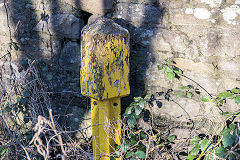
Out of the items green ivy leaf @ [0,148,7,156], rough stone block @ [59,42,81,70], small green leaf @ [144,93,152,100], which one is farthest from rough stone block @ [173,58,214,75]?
green ivy leaf @ [0,148,7,156]

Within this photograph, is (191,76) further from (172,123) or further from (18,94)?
(18,94)

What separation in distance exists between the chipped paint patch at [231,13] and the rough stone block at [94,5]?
0.85 metres

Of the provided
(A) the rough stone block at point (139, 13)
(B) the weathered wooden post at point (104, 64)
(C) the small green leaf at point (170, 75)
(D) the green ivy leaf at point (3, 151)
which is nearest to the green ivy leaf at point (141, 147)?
(B) the weathered wooden post at point (104, 64)

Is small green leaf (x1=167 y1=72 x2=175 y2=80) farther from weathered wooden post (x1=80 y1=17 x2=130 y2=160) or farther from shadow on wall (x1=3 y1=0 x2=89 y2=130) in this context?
shadow on wall (x1=3 y1=0 x2=89 y2=130)

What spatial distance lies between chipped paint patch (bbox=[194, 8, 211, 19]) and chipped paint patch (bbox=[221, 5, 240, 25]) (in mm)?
98

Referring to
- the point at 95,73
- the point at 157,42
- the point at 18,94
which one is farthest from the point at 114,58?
the point at 18,94

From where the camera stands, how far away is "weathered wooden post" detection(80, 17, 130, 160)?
168 cm

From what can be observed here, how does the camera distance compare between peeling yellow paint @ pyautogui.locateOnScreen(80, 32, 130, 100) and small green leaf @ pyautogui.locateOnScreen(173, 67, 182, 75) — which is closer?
peeling yellow paint @ pyautogui.locateOnScreen(80, 32, 130, 100)

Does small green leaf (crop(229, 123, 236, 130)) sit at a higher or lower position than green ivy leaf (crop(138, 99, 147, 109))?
lower

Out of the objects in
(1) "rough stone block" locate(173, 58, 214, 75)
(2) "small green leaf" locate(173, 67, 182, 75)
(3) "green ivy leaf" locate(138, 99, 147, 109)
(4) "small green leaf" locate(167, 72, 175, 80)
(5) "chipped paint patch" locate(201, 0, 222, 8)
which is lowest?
(3) "green ivy leaf" locate(138, 99, 147, 109)

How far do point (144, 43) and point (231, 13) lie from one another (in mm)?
655

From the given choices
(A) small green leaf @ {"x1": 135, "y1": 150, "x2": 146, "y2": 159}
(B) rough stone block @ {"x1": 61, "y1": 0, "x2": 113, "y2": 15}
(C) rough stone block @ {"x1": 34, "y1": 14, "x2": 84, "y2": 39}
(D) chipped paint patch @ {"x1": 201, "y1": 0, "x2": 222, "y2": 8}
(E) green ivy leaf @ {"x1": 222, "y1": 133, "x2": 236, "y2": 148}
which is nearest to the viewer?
(E) green ivy leaf @ {"x1": 222, "y1": 133, "x2": 236, "y2": 148}

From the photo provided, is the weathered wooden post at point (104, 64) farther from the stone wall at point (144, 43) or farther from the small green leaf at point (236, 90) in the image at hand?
the small green leaf at point (236, 90)

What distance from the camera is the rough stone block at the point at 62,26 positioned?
2123 mm
